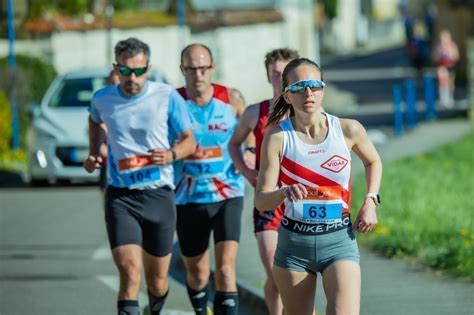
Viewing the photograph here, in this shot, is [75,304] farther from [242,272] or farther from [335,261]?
[335,261]

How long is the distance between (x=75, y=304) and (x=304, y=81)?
459 cm

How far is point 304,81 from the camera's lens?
6891mm

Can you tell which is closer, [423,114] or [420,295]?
[420,295]

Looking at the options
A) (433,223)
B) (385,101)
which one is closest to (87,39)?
(385,101)

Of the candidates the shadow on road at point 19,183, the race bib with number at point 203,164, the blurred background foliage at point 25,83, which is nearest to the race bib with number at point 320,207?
the race bib with number at point 203,164

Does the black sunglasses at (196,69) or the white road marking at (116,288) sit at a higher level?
the black sunglasses at (196,69)

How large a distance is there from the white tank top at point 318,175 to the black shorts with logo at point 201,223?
7.16ft

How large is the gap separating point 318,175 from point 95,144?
2419mm

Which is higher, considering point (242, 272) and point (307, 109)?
point (307, 109)

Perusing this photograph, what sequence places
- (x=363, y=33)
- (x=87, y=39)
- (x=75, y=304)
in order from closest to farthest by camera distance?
(x=75, y=304) → (x=87, y=39) → (x=363, y=33)

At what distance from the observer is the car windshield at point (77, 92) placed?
20172 millimetres

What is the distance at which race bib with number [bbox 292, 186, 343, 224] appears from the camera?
6812mm

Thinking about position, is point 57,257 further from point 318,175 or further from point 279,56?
point 318,175

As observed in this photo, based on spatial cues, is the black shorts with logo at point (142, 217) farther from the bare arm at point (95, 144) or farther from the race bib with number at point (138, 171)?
the bare arm at point (95, 144)
